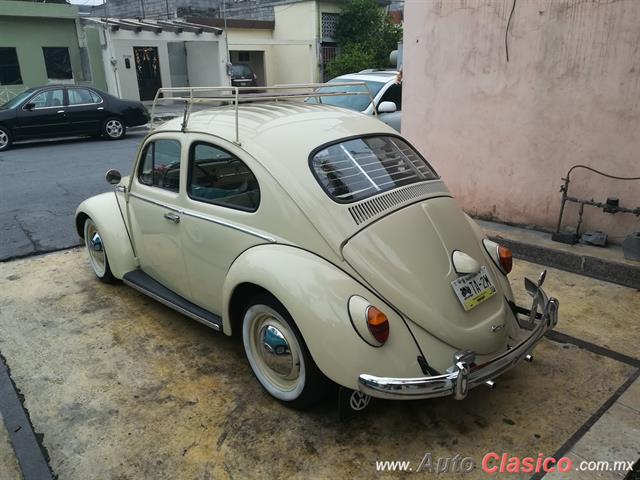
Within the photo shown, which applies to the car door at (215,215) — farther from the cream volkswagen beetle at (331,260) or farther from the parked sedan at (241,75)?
the parked sedan at (241,75)

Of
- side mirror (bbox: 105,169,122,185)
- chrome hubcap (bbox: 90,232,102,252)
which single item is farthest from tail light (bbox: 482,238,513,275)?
chrome hubcap (bbox: 90,232,102,252)

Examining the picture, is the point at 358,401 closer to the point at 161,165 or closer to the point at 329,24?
the point at 161,165

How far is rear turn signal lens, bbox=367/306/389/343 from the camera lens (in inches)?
100

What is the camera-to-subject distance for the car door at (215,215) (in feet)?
10.5

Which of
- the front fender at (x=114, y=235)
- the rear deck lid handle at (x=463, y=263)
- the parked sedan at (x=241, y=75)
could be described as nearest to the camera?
the rear deck lid handle at (x=463, y=263)

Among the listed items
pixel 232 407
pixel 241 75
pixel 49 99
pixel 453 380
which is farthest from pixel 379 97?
pixel 241 75

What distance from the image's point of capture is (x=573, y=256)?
4.87 metres

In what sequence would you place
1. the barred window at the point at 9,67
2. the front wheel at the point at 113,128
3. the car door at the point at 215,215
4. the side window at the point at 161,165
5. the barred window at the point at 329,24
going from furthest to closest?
the barred window at the point at 329,24 → the barred window at the point at 9,67 → the front wheel at the point at 113,128 → the side window at the point at 161,165 → the car door at the point at 215,215

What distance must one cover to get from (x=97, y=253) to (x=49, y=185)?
15.2 feet

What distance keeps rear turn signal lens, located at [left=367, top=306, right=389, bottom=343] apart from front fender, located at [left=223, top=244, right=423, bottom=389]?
5cm

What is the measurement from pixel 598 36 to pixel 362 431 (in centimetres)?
434

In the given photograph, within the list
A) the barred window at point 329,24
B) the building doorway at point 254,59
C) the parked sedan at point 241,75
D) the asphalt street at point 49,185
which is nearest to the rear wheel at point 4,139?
the asphalt street at point 49,185

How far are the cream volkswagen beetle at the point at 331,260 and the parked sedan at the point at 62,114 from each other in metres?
10.4

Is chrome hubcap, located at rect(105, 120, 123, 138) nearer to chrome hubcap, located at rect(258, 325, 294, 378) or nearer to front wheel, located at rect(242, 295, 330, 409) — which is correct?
front wheel, located at rect(242, 295, 330, 409)
